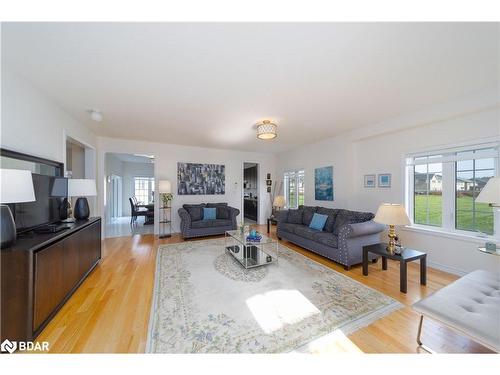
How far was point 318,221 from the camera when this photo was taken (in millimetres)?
3865

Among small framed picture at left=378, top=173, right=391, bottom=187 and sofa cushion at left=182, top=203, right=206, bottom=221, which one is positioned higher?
small framed picture at left=378, top=173, right=391, bottom=187

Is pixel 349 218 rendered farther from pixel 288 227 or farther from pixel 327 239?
Result: pixel 288 227

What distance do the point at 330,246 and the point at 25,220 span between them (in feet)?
12.8

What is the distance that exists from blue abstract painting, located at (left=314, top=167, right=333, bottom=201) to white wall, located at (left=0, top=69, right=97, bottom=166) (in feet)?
16.9

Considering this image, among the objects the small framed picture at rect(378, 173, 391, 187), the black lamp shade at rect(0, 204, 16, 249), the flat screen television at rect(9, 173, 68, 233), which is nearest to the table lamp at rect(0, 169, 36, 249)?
the black lamp shade at rect(0, 204, 16, 249)

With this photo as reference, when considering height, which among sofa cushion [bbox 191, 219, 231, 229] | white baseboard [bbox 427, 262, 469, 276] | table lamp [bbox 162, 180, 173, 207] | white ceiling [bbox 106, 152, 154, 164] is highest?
white ceiling [bbox 106, 152, 154, 164]

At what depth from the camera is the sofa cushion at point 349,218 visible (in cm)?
334

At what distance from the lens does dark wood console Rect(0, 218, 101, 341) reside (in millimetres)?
1434

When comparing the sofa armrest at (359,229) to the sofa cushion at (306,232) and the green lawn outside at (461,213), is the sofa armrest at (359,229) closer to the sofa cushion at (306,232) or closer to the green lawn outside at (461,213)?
the sofa cushion at (306,232)

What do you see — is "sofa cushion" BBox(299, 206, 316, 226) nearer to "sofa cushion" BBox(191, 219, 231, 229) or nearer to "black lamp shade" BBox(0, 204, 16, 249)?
"sofa cushion" BBox(191, 219, 231, 229)

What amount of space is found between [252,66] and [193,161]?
4.15m

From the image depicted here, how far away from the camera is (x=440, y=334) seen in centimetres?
160

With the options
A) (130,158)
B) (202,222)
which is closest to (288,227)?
(202,222)
